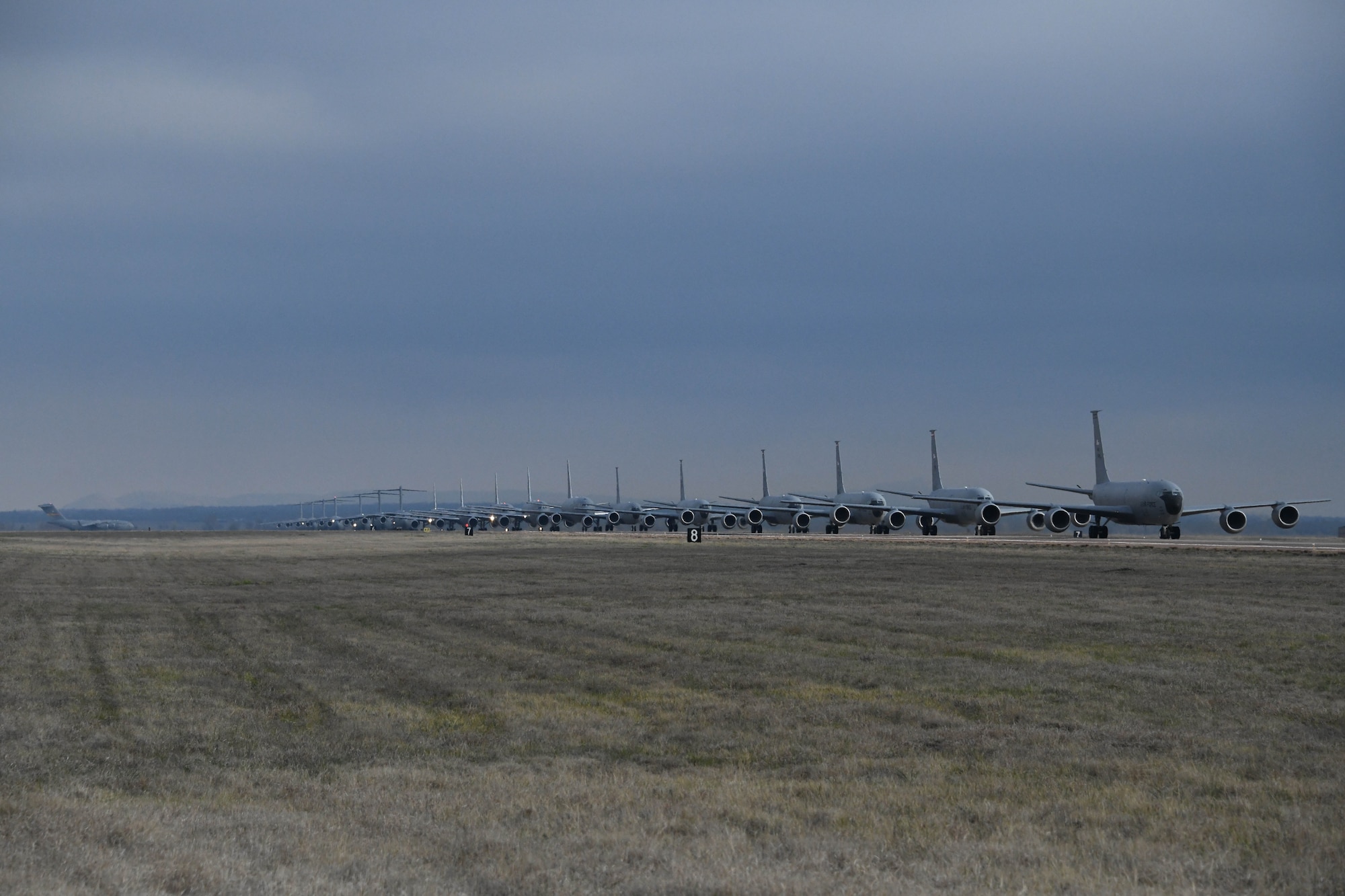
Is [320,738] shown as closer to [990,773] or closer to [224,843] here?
[224,843]

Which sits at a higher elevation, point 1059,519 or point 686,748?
point 1059,519

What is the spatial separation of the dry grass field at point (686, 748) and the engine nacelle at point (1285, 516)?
42626mm

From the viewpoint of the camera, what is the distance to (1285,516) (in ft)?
205

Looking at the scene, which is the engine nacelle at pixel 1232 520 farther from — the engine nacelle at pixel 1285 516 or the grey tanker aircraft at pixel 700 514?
the grey tanker aircraft at pixel 700 514

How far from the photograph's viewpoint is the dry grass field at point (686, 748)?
22.3ft

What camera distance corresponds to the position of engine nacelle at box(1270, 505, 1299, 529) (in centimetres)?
6216

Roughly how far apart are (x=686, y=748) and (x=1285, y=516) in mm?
61985

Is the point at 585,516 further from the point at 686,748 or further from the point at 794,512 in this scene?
the point at 686,748

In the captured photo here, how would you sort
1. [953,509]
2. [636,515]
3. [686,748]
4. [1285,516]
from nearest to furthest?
[686,748], [1285,516], [953,509], [636,515]

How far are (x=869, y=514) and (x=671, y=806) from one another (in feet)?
278

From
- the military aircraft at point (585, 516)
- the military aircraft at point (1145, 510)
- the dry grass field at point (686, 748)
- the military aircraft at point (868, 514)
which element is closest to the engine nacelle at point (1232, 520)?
the military aircraft at point (1145, 510)

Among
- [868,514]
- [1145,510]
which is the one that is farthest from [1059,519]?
[868,514]

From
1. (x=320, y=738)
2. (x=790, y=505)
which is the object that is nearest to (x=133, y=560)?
(x=320, y=738)

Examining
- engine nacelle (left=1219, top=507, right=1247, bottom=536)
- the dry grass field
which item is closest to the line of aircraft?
engine nacelle (left=1219, top=507, right=1247, bottom=536)
